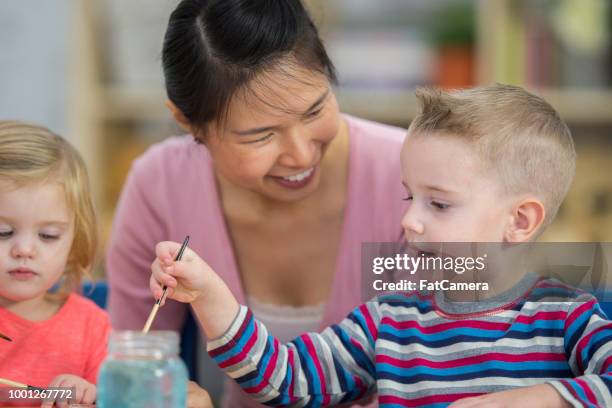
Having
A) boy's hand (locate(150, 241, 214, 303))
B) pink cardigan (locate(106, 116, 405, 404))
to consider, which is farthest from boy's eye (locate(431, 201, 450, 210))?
pink cardigan (locate(106, 116, 405, 404))

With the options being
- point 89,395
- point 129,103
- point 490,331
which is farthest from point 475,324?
point 129,103

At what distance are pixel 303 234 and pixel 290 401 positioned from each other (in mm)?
465

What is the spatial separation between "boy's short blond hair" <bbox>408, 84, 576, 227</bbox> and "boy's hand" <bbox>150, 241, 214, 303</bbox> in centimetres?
31

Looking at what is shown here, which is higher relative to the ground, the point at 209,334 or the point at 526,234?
the point at 526,234

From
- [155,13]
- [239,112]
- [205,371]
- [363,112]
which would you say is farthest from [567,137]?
[155,13]

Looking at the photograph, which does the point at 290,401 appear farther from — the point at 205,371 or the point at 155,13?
the point at 155,13

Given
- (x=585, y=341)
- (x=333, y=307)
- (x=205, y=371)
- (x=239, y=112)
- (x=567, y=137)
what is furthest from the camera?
(x=205, y=371)

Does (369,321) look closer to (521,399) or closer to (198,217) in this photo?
(521,399)

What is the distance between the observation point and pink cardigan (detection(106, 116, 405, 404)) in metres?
1.50

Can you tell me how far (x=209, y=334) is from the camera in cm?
109

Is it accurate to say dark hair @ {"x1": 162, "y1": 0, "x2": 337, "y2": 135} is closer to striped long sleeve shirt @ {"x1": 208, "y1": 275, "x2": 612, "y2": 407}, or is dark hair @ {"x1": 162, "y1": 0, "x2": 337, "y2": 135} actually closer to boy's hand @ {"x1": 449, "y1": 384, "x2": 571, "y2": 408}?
striped long sleeve shirt @ {"x1": 208, "y1": 275, "x2": 612, "y2": 407}

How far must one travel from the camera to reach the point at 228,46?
1.27m

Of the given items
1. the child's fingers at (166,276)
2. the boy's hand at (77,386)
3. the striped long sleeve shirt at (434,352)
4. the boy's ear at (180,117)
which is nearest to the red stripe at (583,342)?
the striped long sleeve shirt at (434,352)

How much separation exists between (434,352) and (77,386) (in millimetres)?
425
